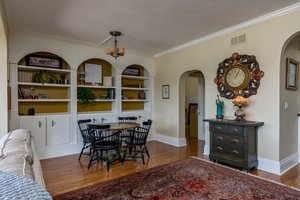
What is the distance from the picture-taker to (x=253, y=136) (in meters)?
3.30

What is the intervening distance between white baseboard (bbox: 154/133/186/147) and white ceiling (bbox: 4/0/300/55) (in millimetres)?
2662

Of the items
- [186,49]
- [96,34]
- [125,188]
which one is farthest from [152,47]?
[125,188]

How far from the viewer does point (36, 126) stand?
4016mm

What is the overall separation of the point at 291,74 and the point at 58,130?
488 centimetres

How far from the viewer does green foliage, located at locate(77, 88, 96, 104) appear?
458 centimetres

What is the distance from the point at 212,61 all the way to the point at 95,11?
259cm

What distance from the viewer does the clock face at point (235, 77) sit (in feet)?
11.8

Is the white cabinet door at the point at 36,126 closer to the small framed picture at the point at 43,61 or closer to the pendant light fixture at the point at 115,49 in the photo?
the small framed picture at the point at 43,61

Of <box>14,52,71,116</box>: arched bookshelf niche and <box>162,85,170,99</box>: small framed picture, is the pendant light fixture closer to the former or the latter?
<box>14,52,71,116</box>: arched bookshelf niche

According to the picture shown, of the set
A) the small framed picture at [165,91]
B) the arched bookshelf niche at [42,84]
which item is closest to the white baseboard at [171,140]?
the small framed picture at [165,91]

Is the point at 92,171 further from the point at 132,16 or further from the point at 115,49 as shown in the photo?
the point at 132,16

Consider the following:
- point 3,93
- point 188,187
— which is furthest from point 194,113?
point 3,93

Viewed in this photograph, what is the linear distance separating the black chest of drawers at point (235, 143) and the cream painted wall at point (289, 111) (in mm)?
418

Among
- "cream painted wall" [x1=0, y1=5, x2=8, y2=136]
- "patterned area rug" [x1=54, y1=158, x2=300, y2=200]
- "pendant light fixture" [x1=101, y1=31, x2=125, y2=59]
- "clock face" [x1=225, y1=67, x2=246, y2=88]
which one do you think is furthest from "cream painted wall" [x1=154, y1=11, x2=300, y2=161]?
"cream painted wall" [x1=0, y1=5, x2=8, y2=136]
